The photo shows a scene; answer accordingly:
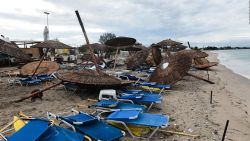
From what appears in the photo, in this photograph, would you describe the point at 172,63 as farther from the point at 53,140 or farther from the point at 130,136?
the point at 53,140

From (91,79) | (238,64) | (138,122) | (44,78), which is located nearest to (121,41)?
(44,78)

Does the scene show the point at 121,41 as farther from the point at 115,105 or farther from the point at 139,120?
the point at 139,120

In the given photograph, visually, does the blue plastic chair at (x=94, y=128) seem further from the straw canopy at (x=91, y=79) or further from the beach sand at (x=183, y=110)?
the straw canopy at (x=91, y=79)

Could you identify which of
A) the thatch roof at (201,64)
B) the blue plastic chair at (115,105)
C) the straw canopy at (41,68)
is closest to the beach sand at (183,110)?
the blue plastic chair at (115,105)

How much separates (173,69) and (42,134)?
7.81 meters

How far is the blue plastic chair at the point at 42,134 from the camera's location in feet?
13.6

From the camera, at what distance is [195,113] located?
7.51 meters

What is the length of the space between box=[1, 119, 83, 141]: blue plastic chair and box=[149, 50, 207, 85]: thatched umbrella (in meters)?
7.21

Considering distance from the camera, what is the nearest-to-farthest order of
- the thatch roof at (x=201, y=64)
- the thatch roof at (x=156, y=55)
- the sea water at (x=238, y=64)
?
1. the thatch roof at (x=156, y=55)
2. the thatch roof at (x=201, y=64)
3. the sea water at (x=238, y=64)

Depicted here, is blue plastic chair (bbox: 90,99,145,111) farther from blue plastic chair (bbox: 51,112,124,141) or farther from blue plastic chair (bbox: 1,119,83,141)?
blue plastic chair (bbox: 1,119,83,141)

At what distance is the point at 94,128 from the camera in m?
5.05

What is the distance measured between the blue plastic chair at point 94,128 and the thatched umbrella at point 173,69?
6277mm

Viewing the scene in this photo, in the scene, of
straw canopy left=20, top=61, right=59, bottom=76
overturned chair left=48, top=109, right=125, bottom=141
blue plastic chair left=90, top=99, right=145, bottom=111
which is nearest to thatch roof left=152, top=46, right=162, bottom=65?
straw canopy left=20, top=61, right=59, bottom=76

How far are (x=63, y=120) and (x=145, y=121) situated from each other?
1.50 m
